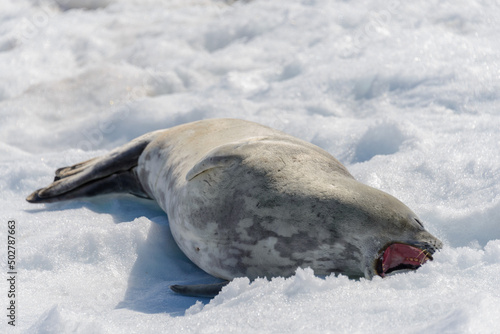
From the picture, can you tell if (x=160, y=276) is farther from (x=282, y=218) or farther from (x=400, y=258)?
(x=400, y=258)

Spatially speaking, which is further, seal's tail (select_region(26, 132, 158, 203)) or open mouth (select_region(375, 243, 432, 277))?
seal's tail (select_region(26, 132, 158, 203))

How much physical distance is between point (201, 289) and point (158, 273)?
0.43m

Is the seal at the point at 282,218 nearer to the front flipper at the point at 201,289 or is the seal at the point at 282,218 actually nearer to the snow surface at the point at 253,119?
the front flipper at the point at 201,289

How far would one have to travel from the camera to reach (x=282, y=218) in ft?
8.94

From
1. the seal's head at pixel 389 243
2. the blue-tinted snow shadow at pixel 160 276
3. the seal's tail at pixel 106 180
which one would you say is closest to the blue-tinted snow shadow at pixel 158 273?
the blue-tinted snow shadow at pixel 160 276

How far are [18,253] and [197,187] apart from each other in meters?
1.00

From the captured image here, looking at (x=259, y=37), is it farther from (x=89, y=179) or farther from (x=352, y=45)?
(x=89, y=179)

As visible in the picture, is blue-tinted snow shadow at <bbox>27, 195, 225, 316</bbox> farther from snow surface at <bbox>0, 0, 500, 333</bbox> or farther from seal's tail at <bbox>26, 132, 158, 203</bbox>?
seal's tail at <bbox>26, 132, 158, 203</bbox>

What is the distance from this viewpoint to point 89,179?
13.8ft

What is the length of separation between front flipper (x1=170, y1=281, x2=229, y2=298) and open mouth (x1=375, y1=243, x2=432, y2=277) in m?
0.70

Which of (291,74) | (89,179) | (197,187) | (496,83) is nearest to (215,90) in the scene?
(291,74)

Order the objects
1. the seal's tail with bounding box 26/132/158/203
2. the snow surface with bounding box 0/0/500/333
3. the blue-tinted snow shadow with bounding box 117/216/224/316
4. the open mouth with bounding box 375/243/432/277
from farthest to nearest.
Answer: the seal's tail with bounding box 26/132/158/203, the blue-tinted snow shadow with bounding box 117/216/224/316, the open mouth with bounding box 375/243/432/277, the snow surface with bounding box 0/0/500/333

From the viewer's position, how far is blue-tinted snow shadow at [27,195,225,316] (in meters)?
2.80

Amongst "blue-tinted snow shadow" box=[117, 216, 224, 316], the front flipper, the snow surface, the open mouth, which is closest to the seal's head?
the open mouth
